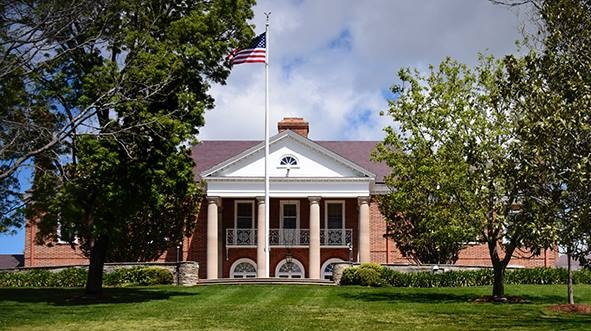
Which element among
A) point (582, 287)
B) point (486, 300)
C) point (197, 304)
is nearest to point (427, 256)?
point (582, 287)

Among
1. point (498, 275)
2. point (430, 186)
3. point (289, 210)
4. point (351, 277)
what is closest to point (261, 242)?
point (289, 210)

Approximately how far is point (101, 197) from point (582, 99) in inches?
533

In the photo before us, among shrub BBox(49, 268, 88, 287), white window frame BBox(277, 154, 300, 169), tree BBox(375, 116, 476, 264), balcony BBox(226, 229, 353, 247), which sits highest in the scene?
white window frame BBox(277, 154, 300, 169)

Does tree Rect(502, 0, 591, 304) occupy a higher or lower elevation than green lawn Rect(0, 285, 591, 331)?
higher

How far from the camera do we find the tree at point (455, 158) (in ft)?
81.8

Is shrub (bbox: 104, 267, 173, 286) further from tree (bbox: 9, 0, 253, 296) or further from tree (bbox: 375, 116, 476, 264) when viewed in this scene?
tree (bbox: 375, 116, 476, 264)

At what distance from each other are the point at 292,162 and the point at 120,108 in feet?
63.7

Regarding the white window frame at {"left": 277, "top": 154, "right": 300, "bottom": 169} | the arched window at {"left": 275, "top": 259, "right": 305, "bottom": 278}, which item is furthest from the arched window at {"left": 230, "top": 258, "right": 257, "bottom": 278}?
the white window frame at {"left": 277, "top": 154, "right": 300, "bottom": 169}

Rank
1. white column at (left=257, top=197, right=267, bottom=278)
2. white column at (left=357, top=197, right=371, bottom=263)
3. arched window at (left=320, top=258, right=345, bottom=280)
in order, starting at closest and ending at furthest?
white column at (left=257, top=197, right=267, bottom=278) → white column at (left=357, top=197, right=371, bottom=263) → arched window at (left=320, top=258, right=345, bottom=280)

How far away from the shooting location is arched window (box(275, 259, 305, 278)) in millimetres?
42812

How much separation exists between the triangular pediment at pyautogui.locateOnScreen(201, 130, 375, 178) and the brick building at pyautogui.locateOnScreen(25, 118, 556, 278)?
2.0 inches

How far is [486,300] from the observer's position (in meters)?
25.1

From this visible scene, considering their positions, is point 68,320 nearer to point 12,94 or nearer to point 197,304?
point 197,304

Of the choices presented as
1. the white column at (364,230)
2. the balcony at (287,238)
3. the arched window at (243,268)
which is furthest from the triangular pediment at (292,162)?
the arched window at (243,268)
